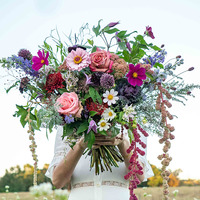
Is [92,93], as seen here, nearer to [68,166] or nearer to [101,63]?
[101,63]

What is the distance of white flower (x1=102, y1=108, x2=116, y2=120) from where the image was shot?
198cm

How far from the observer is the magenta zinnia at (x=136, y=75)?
2.00 metres

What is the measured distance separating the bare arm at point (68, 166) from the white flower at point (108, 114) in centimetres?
35

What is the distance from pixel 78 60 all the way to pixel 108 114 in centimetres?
42

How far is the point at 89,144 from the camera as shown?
2.06m

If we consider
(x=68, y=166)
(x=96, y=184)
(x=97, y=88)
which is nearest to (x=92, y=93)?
(x=97, y=88)

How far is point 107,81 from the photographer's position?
1.97 meters

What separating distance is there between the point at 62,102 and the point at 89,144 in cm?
33

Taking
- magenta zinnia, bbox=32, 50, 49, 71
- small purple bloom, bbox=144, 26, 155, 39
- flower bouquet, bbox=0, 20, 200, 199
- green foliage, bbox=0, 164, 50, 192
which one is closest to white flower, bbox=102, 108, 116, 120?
flower bouquet, bbox=0, 20, 200, 199

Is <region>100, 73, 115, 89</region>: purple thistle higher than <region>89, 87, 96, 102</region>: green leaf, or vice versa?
<region>100, 73, 115, 89</region>: purple thistle

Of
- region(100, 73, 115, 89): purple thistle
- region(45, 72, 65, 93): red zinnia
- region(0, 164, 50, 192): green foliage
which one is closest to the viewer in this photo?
region(100, 73, 115, 89): purple thistle

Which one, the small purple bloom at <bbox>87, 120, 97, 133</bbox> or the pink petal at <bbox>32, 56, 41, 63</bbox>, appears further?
the pink petal at <bbox>32, 56, 41, 63</bbox>

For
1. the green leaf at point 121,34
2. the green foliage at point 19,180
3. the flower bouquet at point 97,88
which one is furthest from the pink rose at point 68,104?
the green foliage at point 19,180

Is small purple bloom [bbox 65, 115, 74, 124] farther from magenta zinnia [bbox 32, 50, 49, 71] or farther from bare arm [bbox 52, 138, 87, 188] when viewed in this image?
magenta zinnia [bbox 32, 50, 49, 71]
